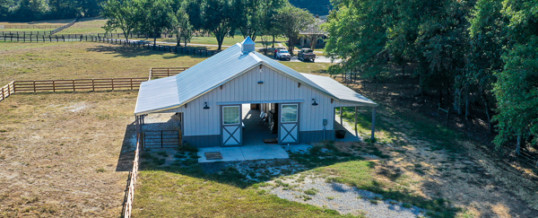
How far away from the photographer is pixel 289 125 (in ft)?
72.9

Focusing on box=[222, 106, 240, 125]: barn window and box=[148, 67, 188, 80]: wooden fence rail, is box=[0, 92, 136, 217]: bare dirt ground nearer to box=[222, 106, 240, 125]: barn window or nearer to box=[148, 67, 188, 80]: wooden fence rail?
box=[222, 106, 240, 125]: barn window

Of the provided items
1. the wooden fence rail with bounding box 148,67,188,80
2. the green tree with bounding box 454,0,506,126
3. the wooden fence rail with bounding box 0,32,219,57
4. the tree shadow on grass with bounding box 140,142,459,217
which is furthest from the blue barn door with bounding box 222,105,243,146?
the wooden fence rail with bounding box 0,32,219,57

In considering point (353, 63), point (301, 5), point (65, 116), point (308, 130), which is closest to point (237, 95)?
point (308, 130)

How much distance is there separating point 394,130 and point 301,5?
131701 mm

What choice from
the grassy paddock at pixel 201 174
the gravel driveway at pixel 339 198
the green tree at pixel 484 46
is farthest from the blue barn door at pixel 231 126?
the green tree at pixel 484 46

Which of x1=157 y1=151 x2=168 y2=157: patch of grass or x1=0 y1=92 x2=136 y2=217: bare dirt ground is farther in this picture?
x1=157 y1=151 x2=168 y2=157: patch of grass

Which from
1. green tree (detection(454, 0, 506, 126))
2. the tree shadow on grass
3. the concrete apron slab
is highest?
green tree (detection(454, 0, 506, 126))

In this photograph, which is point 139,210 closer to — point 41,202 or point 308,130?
point 41,202

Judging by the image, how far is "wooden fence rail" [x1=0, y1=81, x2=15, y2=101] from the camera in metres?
31.7

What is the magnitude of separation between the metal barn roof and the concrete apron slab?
2.76 metres

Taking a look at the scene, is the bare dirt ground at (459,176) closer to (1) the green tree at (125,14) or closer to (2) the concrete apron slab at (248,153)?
(2) the concrete apron slab at (248,153)

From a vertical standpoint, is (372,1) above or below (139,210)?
above

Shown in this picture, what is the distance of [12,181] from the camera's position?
647 inches

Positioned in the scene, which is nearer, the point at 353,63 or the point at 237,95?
the point at 237,95
